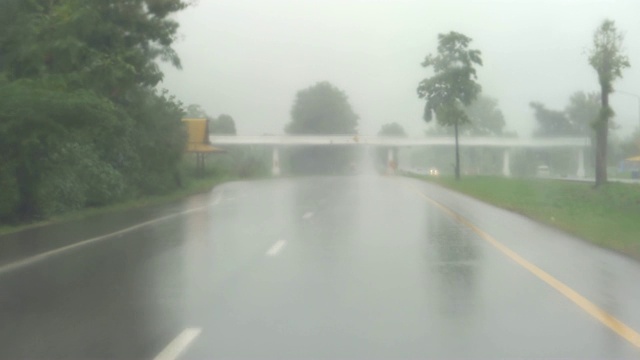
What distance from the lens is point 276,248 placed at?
1858cm

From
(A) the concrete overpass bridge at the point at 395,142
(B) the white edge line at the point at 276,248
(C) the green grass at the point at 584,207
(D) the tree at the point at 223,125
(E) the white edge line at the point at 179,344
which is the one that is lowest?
(C) the green grass at the point at 584,207

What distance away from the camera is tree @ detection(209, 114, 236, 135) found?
310 feet

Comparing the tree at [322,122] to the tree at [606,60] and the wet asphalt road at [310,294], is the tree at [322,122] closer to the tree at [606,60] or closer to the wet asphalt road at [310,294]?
the tree at [606,60]

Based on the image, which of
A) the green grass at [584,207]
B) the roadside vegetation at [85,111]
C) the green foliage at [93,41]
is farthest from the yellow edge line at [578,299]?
the green foliage at [93,41]

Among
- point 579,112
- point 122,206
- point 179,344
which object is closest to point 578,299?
point 179,344

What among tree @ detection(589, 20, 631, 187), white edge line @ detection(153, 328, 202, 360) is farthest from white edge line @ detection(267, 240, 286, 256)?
tree @ detection(589, 20, 631, 187)

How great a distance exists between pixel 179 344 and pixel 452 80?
62654 mm

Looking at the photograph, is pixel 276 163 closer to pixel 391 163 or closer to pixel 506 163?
pixel 391 163

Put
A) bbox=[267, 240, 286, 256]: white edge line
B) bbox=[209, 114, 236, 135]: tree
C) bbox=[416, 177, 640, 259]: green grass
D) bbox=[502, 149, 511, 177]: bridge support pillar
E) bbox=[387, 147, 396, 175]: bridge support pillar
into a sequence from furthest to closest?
1. bbox=[387, 147, 396, 175]: bridge support pillar
2. bbox=[209, 114, 236, 135]: tree
3. bbox=[502, 149, 511, 177]: bridge support pillar
4. bbox=[416, 177, 640, 259]: green grass
5. bbox=[267, 240, 286, 256]: white edge line

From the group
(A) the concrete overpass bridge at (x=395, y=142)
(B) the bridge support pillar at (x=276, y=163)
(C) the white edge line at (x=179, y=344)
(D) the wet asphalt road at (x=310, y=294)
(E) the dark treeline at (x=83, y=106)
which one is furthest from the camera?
(B) the bridge support pillar at (x=276, y=163)

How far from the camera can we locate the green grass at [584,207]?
833 inches

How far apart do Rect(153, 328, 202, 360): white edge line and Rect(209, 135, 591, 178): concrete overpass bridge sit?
67836 millimetres

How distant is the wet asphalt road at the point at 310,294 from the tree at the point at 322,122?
7986 centimetres

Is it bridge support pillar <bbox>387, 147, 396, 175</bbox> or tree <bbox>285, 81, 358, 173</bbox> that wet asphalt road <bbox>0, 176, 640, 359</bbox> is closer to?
bridge support pillar <bbox>387, 147, 396, 175</bbox>
